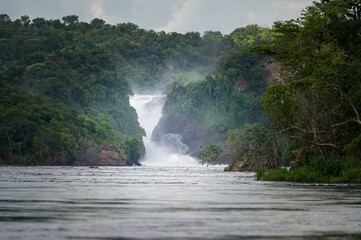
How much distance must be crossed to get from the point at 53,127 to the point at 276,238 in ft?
398

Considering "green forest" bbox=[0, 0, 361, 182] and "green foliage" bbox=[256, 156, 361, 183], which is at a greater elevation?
"green forest" bbox=[0, 0, 361, 182]

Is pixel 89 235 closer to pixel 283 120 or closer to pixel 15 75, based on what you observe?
pixel 283 120

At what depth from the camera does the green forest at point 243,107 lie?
4481cm

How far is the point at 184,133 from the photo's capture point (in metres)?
191

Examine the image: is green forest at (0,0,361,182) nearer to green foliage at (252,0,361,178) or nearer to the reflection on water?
green foliage at (252,0,361,178)

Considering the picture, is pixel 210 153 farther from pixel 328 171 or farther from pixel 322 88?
pixel 328 171

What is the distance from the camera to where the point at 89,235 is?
12.1 meters

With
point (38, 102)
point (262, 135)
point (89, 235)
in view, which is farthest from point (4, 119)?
point (89, 235)

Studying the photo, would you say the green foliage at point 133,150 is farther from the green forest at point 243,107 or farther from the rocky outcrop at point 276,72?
the rocky outcrop at point 276,72

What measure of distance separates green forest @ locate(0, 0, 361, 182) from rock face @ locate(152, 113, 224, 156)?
0.99 metres

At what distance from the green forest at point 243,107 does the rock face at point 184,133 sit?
3.23ft

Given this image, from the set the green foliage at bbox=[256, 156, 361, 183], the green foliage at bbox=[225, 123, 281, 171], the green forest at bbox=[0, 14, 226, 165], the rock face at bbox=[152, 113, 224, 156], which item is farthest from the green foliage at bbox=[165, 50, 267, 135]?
the green foliage at bbox=[256, 156, 361, 183]

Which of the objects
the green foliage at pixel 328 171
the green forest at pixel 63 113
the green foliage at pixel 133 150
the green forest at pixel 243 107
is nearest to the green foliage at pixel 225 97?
the green forest at pixel 243 107

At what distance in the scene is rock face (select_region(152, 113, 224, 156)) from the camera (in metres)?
186
